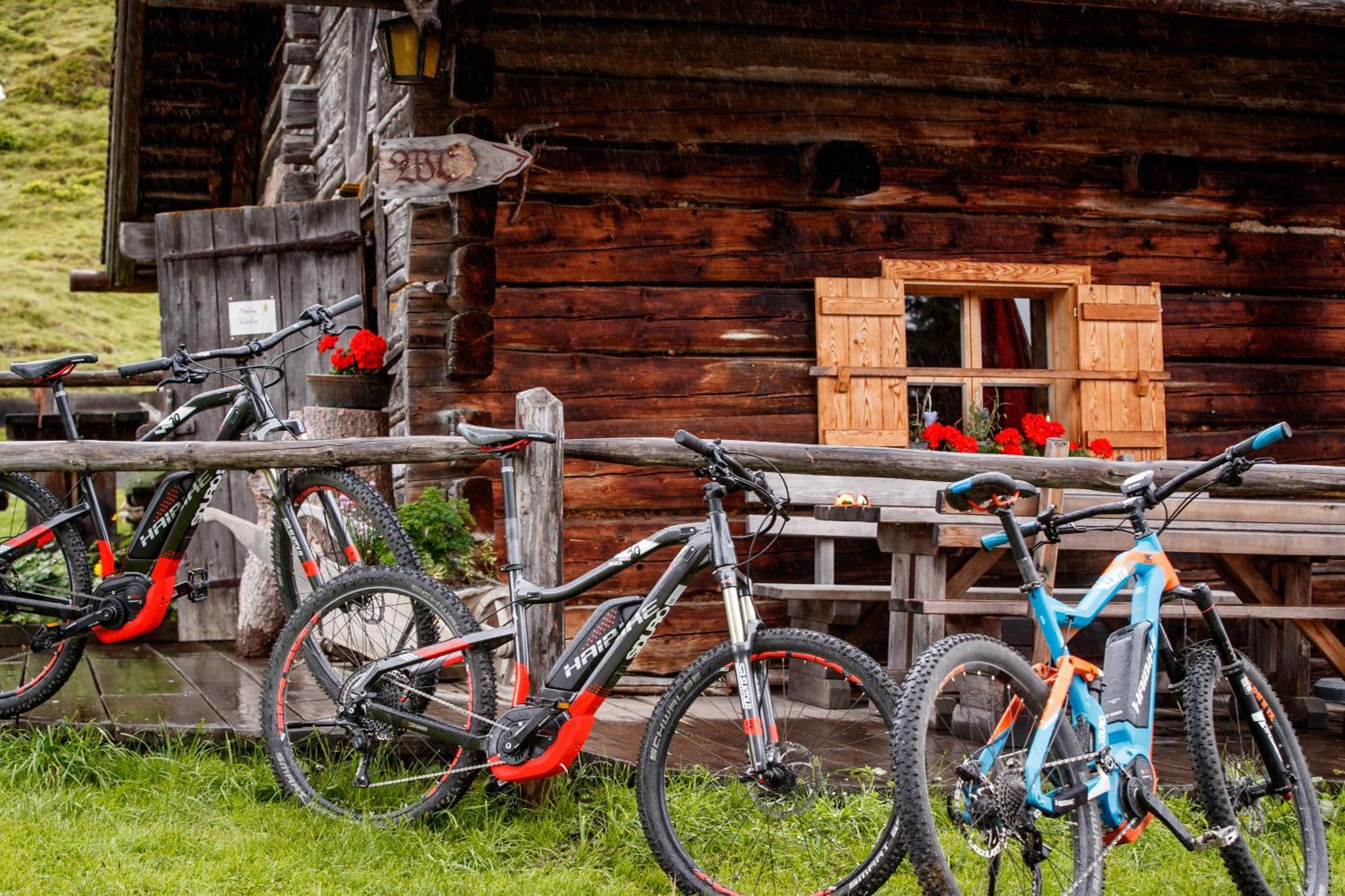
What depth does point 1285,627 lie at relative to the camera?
6238 millimetres

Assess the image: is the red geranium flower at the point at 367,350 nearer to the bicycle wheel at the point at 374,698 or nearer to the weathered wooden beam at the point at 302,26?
the bicycle wheel at the point at 374,698

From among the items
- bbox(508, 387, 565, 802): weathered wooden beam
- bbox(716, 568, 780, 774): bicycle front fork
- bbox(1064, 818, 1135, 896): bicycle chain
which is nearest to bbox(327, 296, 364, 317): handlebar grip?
bbox(508, 387, 565, 802): weathered wooden beam

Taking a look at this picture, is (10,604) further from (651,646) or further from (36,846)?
(651,646)

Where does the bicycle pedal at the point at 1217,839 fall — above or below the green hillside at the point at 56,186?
below

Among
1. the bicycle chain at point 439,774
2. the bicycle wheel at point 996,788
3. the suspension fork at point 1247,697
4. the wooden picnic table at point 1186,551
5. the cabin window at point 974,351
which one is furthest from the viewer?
the cabin window at point 974,351

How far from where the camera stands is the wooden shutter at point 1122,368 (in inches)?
277

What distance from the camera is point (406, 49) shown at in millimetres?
A: 5930

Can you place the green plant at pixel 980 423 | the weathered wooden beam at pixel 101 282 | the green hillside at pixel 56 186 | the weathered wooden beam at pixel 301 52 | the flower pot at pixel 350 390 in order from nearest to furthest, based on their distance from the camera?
the flower pot at pixel 350 390 < the green plant at pixel 980 423 < the weathered wooden beam at pixel 301 52 < the weathered wooden beam at pixel 101 282 < the green hillside at pixel 56 186

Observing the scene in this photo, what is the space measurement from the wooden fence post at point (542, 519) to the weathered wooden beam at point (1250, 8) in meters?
3.32

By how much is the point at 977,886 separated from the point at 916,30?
4.70m

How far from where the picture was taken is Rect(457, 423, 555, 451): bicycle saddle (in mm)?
4066

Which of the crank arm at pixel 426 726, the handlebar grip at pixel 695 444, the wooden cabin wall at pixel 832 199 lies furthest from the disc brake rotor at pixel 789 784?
the wooden cabin wall at pixel 832 199

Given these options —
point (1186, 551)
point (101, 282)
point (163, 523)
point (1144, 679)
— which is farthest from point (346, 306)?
point (101, 282)

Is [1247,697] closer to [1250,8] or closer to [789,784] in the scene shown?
[789,784]
